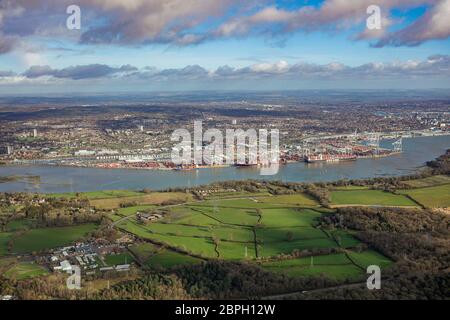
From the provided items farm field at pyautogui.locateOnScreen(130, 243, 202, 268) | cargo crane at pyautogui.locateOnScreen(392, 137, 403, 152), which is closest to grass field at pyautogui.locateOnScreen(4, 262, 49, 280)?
farm field at pyautogui.locateOnScreen(130, 243, 202, 268)

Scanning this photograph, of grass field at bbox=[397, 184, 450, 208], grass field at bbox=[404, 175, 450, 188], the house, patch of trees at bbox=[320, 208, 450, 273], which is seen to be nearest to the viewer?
patch of trees at bbox=[320, 208, 450, 273]

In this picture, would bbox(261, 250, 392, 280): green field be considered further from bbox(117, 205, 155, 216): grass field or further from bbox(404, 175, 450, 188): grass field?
bbox(404, 175, 450, 188): grass field

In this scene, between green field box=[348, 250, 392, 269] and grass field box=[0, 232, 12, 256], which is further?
grass field box=[0, 232, 12, 256]

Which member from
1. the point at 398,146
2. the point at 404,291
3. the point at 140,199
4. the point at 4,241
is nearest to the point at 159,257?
the point at 4,241

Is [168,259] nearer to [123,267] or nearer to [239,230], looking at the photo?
[123,267]

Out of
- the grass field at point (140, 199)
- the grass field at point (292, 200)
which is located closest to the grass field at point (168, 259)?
the grass field at point (140, 199)

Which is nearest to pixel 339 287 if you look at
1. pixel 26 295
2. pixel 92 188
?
pixel 26 295

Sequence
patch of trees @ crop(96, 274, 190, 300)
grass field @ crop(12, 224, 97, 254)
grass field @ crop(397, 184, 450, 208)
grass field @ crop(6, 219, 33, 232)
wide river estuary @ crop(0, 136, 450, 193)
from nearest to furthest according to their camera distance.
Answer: patch of trees @ crop(96, 274, 190, 300) → grass field @ crop(12, 224, 97, 254) → grass field @ crop(6, 219, 33, 232) → grass field @ crop(397, 184, 450, 208) → wide river estuary @ crop(0, 136, 450, 193)

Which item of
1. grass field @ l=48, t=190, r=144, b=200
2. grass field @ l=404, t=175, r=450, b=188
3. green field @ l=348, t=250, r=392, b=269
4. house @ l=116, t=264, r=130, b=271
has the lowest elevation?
green field @ l=348, t=250, r=392, b=269
